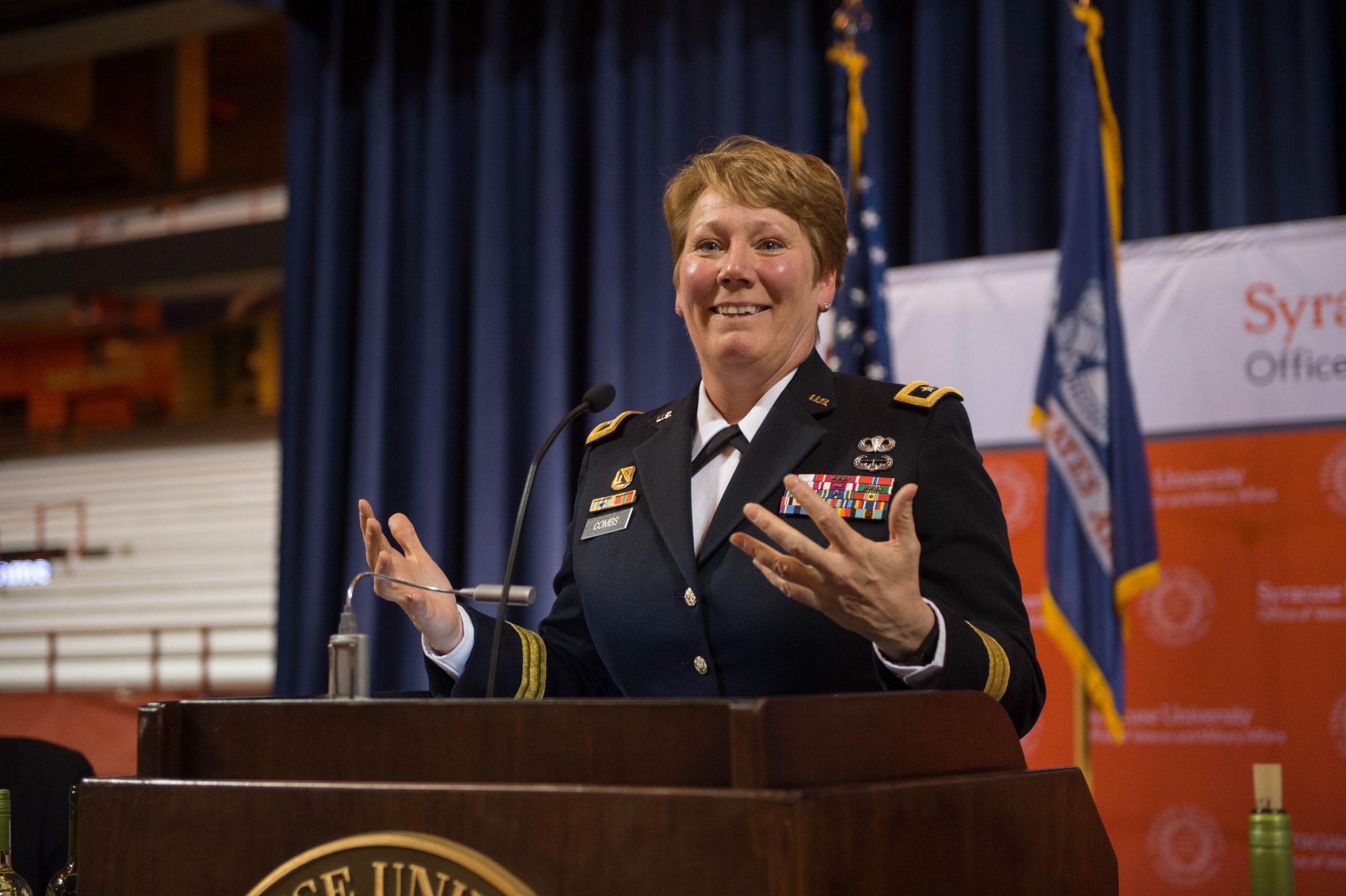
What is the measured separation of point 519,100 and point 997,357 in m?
2.10

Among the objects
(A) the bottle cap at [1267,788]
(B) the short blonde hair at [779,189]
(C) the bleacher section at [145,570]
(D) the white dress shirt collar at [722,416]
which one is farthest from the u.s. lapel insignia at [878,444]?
(C) the bleacher section at [145,570]

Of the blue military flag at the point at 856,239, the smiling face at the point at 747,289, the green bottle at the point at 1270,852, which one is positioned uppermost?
the blue military flag at the point at 856,239

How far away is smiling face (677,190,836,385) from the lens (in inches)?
64.6

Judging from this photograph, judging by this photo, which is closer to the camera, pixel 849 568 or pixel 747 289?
pixel 849 568

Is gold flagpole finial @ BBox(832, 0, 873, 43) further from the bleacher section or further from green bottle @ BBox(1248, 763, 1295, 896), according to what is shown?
the bleacher section

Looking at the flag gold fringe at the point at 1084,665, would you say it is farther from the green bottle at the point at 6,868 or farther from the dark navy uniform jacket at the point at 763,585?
the green bottle at the point at 6,868

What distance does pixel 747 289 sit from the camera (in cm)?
164

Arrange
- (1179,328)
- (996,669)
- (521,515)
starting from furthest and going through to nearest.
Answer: (1179,328)
(521,515)
(996,669)

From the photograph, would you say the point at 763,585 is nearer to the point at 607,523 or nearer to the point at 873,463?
the point at 873,463

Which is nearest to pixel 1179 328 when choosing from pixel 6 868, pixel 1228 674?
pixel 1228 674

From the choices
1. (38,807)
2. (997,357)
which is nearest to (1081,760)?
(997,357)

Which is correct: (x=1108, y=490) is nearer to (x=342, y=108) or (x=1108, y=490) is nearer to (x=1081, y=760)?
(x=1081, y=760)

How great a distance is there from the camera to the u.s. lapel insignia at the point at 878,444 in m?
1.51

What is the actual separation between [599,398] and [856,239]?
2077 mm
